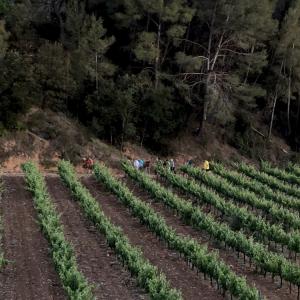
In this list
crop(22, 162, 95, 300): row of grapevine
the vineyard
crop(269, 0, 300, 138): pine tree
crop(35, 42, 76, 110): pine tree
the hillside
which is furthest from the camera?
crop(269, 0, 300, 138): pine tree

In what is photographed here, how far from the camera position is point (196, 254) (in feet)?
52.5

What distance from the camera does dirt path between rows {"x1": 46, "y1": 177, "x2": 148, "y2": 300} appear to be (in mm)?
14742

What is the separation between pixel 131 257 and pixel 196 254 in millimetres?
1985

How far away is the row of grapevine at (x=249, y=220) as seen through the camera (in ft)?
62.4

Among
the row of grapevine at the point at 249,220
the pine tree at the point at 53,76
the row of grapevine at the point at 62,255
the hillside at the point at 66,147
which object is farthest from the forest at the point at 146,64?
the row of grapevine at the point at 62,255

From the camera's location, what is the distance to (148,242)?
20109mm

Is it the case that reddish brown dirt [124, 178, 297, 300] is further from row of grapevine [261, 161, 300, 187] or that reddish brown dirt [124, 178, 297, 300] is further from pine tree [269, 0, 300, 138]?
pine tree [269, 0, 300, 138]

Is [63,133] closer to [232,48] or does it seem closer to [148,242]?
[232,48]

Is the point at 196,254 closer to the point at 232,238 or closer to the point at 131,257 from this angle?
the point at 131,257

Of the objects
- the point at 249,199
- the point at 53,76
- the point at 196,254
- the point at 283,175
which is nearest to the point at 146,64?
the point at 53,76

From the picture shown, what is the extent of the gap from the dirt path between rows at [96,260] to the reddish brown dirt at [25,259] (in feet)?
3.68

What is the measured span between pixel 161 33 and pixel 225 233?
29.5m

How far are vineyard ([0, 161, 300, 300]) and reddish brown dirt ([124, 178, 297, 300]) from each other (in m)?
0.04

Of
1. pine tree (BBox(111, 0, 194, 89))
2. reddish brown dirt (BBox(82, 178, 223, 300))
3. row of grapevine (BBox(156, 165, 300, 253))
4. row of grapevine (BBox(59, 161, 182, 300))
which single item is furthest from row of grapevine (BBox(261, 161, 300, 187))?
row of grapevine (BBox(59, 161, 182, 300))
